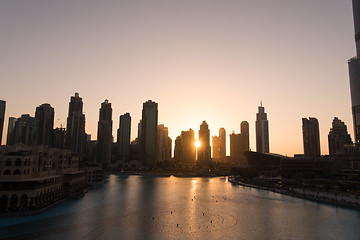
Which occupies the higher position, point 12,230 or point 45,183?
point 45,183

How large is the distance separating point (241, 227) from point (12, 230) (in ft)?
141

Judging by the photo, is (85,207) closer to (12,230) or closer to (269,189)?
(12,230)

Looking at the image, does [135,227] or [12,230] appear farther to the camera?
[135,227]

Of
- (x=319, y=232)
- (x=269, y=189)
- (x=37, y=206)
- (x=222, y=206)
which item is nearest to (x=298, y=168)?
(x=269, y=189)

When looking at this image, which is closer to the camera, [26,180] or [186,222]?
[186,222]

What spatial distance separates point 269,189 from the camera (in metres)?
114

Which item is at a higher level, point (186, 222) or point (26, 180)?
point (26, 180)

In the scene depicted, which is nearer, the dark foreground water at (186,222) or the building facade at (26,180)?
the dark foreground water at (186,222)

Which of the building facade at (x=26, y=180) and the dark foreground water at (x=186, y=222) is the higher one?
the building facade at (x=26, y=180)

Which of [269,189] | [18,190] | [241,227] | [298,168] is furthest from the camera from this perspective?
[298,168]

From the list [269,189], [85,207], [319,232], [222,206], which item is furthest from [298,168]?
[85,207]

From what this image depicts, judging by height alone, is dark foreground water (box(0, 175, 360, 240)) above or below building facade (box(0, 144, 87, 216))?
below

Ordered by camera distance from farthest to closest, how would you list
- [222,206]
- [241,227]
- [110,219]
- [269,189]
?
[269,189] → [222,206] → [110,219] → [241,227]

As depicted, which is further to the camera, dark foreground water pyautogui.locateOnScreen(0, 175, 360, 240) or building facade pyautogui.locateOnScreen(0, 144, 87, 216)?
building facade pyautogui.locateOnScreen(0, 144, 87, 216)
